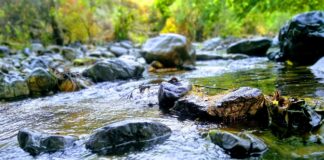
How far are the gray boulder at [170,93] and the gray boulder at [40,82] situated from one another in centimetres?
339

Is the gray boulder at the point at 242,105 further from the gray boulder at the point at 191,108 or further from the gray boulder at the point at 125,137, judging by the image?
the gray boulder at the point at 125,137

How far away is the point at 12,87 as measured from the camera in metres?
7.34

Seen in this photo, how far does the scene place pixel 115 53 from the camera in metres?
15.8

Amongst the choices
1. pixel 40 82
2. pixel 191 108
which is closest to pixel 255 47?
pixel 40 82

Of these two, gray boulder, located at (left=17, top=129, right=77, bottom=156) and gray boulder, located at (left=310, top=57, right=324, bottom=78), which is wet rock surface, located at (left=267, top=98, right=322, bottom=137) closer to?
gray boulder, located at (left=17, top=129, right=77, bottom=156)

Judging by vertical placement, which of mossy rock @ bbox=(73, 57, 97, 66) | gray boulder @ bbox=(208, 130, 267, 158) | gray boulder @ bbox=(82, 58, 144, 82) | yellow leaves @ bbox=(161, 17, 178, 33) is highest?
yellow leaves @ bbox=(161, 17, 178, 33)

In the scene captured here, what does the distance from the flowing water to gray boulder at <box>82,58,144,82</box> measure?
1.55ft

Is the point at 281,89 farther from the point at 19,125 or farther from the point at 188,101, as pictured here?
the point at 19,125

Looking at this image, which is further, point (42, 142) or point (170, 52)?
point (170, 52)

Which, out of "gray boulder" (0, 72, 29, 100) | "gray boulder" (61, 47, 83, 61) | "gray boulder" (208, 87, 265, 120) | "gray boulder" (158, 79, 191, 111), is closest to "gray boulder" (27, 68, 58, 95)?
"gray boulder" (0, 72, 29, 100)

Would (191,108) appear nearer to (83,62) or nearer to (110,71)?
(110,71)

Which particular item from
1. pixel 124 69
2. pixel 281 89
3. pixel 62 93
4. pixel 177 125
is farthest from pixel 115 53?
pixel 177 125

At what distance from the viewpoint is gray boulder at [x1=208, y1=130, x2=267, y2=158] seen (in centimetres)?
308

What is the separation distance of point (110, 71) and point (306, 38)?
4809 millimetres
